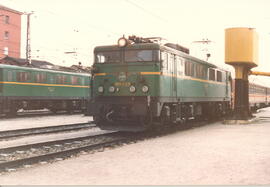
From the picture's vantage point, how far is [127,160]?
8.87m

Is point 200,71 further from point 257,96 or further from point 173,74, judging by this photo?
point 257,96

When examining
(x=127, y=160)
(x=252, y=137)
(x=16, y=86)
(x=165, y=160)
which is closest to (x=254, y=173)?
(x=165, y=160)

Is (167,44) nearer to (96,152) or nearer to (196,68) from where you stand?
(196,68)

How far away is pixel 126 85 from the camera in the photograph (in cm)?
1404

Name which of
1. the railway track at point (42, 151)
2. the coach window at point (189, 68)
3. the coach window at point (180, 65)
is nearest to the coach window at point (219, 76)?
the coach window at point (189, 68)

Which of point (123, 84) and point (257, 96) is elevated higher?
point (123, 84)

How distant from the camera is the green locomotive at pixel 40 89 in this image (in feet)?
82.7

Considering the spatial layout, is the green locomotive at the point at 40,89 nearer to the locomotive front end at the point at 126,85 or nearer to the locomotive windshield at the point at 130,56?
the locomotive windshield at the point at 130,56

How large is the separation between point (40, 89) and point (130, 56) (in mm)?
15216

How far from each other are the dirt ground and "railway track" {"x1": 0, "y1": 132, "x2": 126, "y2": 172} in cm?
52

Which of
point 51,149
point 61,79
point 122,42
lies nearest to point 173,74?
point 122,42

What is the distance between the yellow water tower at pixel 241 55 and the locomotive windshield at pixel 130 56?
818cm

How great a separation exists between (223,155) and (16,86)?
19.2 meters

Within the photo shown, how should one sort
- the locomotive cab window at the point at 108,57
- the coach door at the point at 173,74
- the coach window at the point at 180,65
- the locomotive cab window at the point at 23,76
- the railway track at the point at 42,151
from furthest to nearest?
the locomotive cab window at the point at 23,76, the coach window at the point at 180,65, the coach door at the point at 173,74, the locomotive cab window at the point at 108,57, the railway track at the point at 42,151
